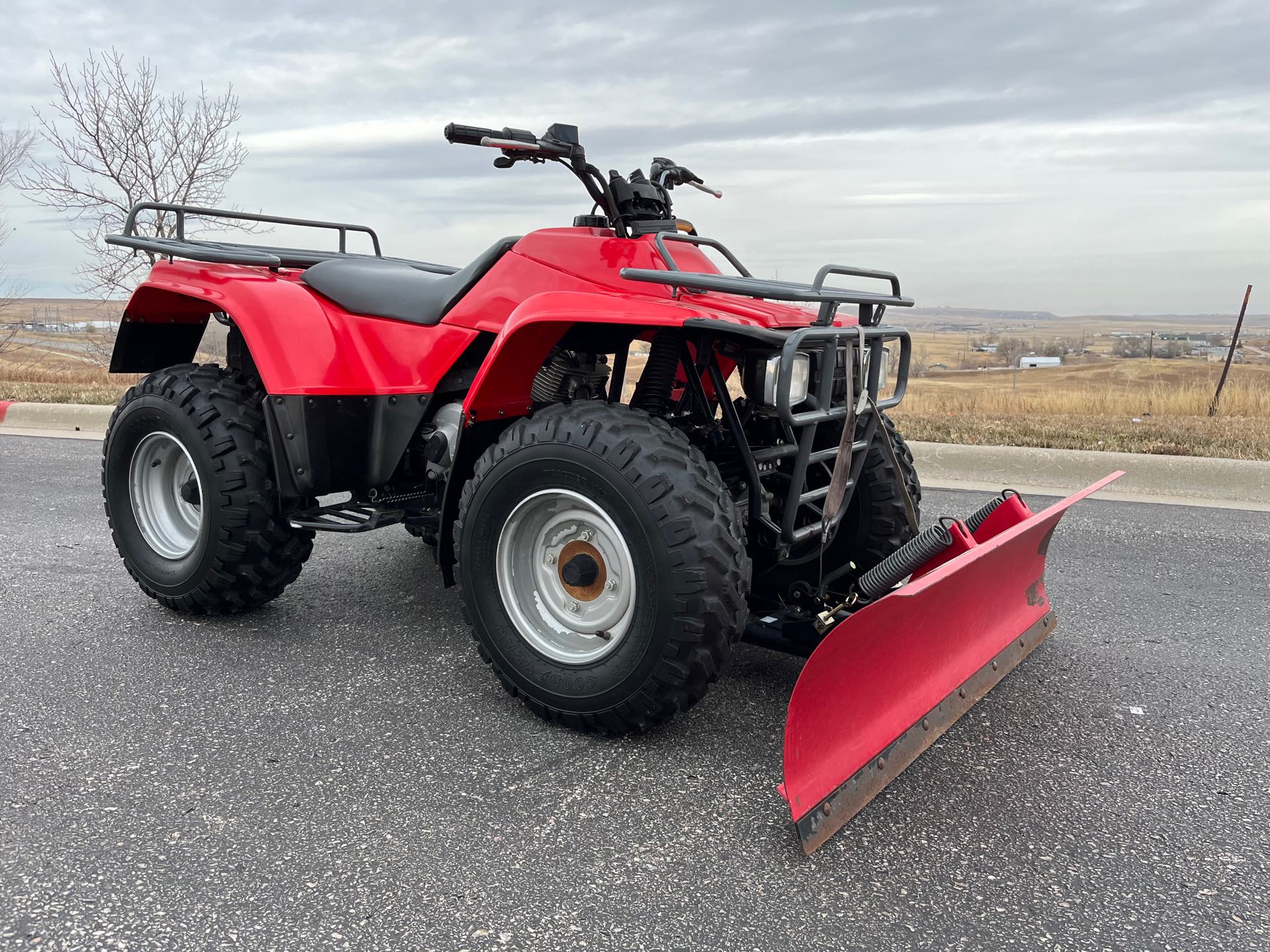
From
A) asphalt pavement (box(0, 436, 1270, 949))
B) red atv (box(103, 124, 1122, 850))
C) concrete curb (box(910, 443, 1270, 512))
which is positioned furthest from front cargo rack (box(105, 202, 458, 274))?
concrete curb (box(910, 443, 1270, 512))

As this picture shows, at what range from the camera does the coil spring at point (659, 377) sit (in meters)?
3.40

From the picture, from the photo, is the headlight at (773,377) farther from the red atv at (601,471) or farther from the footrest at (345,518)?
the footrest at (345,518)

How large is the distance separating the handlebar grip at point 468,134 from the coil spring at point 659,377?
0.90m

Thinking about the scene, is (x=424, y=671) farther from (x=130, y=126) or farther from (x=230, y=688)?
(x=130, y=126)

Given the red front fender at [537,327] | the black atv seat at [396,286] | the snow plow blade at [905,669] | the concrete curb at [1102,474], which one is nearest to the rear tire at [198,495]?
the black atv seat at [396,286]

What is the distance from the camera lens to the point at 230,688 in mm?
3508

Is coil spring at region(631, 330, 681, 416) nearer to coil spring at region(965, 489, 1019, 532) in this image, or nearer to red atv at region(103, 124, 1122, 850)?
red atv at region(103, 124, 1122, 850)

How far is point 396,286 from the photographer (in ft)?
12.9

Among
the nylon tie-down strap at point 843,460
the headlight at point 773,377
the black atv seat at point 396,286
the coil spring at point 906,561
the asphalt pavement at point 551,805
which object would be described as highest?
the black atv seat at point 396,286

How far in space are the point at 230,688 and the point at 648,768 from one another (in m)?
1.58

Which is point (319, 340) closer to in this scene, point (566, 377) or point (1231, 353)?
point (566, 377)

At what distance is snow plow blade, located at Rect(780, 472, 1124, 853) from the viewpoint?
2.47 meters

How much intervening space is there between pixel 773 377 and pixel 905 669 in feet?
3.18

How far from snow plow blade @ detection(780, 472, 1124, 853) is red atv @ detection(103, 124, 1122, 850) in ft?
0.04
